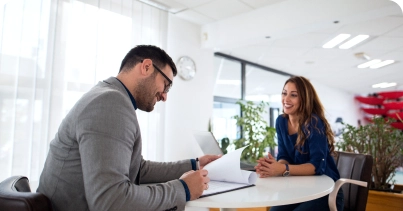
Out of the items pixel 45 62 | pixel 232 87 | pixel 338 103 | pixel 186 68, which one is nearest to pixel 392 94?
pixel 338 103

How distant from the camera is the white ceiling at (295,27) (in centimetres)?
303

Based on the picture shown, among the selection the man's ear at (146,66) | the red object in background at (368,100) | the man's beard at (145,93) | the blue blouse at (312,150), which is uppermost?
the red object in background at (368,100)

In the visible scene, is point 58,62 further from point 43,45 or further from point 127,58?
point 127,58

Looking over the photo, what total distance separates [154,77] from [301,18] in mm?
2574

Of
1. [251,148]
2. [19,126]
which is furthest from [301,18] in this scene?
[19,126]

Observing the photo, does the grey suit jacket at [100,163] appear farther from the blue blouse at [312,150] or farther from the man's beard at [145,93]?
the blue blouse at [312,150]

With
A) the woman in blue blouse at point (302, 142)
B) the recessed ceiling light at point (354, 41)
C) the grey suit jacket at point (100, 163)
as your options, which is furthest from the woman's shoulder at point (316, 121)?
the recessed ceiling light at point (354, 41)

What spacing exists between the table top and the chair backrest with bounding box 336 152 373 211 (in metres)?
0.50

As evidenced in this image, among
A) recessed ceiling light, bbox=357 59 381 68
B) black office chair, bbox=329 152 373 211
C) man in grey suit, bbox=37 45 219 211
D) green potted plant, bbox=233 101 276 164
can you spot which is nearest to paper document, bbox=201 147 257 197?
man in grey suit, bbox=37 45 219 211

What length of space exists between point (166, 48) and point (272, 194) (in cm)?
292

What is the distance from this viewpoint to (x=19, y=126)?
2.38m

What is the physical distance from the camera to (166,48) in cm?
370

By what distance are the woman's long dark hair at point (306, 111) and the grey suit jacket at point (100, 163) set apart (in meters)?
1.05

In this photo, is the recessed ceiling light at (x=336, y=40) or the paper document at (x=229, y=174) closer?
the paper document at (x=229, y=174)
